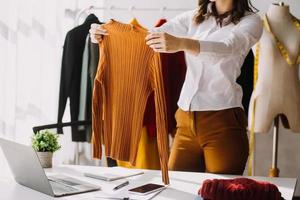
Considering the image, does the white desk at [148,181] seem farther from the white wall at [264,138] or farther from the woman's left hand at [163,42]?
the white wall at [264,138]

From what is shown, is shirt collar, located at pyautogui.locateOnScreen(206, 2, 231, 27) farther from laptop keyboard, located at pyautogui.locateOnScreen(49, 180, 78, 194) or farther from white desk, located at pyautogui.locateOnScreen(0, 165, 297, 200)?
laptop keyboard, located at pyautogui.locateOnScreen(49, 180, 78, 194)

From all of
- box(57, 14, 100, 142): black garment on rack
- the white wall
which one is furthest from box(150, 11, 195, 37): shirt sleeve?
the white wall

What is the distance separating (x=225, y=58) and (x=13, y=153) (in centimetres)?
99

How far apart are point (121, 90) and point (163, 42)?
367 mm

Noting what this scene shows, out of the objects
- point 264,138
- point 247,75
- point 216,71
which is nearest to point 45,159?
point 216,71

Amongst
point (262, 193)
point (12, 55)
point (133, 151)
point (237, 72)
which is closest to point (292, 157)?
point (237, 72)

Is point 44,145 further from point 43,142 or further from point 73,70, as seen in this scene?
point 73,70

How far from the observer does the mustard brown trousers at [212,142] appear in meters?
2.25

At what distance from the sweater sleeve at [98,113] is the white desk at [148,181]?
0.11m

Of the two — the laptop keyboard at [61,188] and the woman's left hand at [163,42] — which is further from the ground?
the woman's left hand at [163,42]

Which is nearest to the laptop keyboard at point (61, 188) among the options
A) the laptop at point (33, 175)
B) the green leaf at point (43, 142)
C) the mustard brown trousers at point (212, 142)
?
the laptop at point (33, 175)

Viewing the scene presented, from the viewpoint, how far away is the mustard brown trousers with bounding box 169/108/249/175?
2.25 meters

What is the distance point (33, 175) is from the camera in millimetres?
1825

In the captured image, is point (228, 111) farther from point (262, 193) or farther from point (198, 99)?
point (262, 193)
